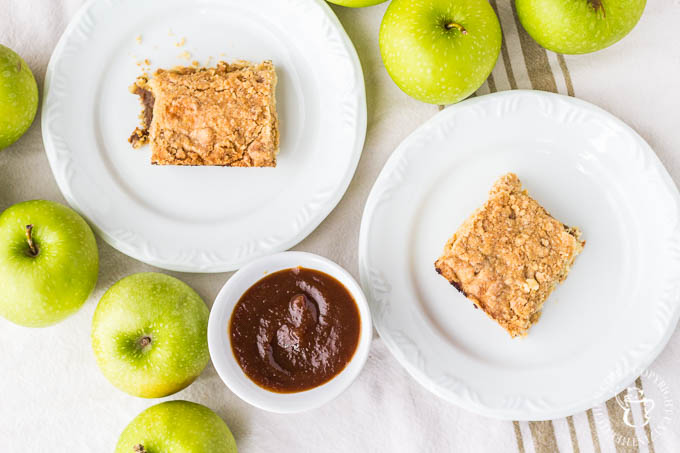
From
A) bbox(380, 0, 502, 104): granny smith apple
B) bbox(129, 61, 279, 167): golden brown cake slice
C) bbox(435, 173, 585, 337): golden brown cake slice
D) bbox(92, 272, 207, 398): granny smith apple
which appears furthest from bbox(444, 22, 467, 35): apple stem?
bbox(92, 272, 207, 398): granny smith apple

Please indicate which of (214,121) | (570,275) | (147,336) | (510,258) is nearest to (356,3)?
(214,121)

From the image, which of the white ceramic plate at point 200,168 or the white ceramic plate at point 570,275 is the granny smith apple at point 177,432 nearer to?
the white ceramic plate at point 200,168

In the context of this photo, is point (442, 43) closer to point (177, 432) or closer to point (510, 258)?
point (510, 258)

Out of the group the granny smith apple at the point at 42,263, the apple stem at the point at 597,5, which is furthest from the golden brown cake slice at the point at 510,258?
the granny smith apple at the point at 42,263

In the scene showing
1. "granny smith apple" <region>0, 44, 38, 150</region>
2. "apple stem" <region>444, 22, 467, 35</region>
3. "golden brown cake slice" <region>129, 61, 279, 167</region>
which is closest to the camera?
"apple stem" <region>444, 22, 467, 35</region>

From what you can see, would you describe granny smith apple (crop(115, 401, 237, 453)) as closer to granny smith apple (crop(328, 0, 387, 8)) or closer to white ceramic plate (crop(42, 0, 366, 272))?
white ceramic plate (crop(42, 0, 366, 272))

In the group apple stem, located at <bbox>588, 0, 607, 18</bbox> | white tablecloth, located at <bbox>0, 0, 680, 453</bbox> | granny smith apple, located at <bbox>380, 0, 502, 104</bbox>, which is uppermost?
apple stem, located at <bbox>588, 0, 607, 18</bbox>
